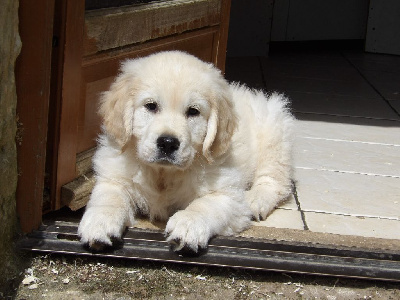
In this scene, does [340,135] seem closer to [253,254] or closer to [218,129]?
[218,129]

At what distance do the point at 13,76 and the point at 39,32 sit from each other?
0.82ft

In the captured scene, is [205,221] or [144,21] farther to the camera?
[144,21]

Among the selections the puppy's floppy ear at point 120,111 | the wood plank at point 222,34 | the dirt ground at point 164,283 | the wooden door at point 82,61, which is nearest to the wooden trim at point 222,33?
the wood plank at point 222,34

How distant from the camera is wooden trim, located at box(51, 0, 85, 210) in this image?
10.5 feet

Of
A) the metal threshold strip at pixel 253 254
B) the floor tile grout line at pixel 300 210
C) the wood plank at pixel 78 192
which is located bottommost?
the floor tile grout line at pixel 300 210

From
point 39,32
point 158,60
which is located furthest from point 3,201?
point 158,60

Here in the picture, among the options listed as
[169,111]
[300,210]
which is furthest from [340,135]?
[169,111]

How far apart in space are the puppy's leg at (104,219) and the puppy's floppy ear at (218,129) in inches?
19.9

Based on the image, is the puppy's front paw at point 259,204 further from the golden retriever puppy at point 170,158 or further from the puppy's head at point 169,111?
the puppy's head at point 169,111

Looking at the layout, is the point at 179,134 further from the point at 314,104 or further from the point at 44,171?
the point at 314,104

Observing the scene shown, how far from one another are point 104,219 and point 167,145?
0.45 meters

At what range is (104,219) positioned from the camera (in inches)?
118

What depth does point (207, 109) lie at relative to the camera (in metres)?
3.30

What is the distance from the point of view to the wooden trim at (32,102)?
289 cm
